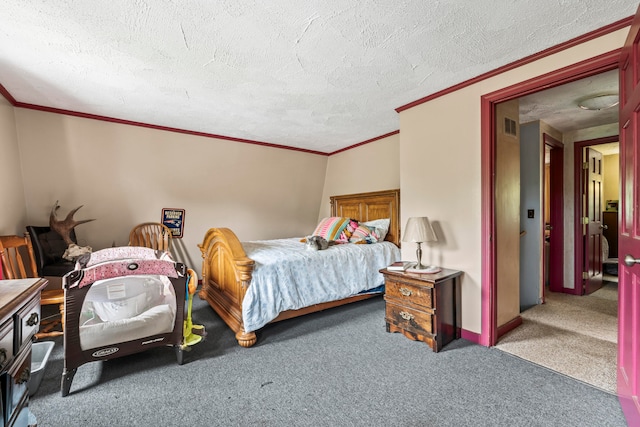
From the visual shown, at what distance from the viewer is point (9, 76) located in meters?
2.37

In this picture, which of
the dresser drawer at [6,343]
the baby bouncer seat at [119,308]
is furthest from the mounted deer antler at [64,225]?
the dresser drawer at [6,343]

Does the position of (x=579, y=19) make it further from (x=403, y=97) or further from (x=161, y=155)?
(x=161, y=155)

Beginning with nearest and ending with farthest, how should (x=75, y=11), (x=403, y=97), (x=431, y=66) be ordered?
(x=75, y=11) < (x=431, y=66) < (x=403, y=97)

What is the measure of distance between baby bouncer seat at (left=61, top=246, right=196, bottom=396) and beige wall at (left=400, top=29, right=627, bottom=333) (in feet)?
7.40

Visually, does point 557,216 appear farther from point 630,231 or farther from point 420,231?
point 630,231

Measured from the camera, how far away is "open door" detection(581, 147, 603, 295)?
3.79 m

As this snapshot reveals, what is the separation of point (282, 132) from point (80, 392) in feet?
11.1

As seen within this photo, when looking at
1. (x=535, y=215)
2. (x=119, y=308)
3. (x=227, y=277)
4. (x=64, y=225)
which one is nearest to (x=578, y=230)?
(x=535, y=215)

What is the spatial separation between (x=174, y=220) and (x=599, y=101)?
501 cm

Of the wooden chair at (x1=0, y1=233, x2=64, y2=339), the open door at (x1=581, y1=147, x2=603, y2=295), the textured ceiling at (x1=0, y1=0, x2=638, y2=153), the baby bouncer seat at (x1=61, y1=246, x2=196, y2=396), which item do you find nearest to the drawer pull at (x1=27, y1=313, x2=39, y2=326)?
the baby bouncer seat at (x1=61, y1=246, x2=196, y2=396)

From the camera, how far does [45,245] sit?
296 centimetres

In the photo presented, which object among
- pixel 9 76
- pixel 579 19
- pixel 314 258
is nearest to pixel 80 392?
pixel 314 258

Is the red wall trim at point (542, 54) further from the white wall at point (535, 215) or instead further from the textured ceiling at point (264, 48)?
the white wall at point (535, 215)

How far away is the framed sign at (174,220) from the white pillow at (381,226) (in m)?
2.69
